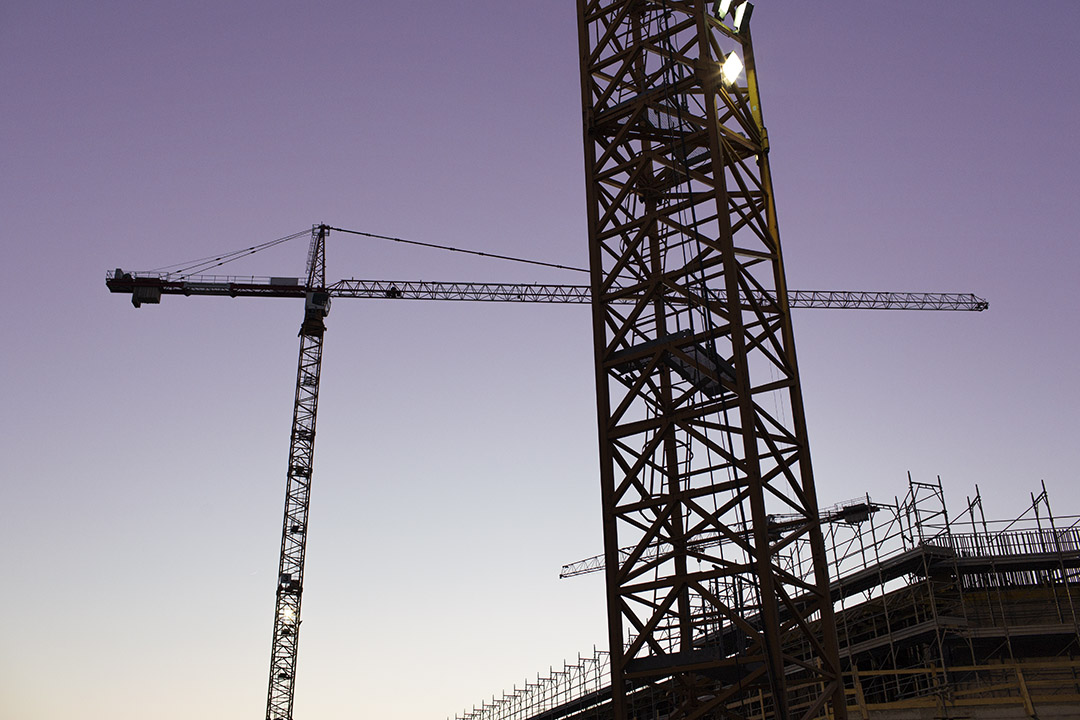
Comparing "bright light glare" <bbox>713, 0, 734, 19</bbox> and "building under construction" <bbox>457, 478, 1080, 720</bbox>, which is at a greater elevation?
"bright light glare" <bbox>713, 0, 734, 19</bbox>

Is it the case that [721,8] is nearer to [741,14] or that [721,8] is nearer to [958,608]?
[741,14]

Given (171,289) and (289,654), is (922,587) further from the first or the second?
(171,289)

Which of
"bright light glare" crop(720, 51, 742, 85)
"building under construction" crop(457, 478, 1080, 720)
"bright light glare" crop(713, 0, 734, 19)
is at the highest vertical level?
"bright light glare" crop(713, 0, 734, 19)

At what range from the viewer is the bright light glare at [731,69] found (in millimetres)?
22719

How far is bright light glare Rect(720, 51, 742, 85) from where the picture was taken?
894 inches

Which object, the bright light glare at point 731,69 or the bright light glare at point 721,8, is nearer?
the bright light glare at point 731,69

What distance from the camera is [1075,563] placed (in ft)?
109

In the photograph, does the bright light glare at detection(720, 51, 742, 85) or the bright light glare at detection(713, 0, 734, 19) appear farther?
the bright light glare at detection(713, 0, 734, 19)

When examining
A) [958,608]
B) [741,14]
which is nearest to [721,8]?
[741,14]

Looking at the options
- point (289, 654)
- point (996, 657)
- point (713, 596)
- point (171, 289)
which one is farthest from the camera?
point (171, 289)

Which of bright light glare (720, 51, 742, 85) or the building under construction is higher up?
bright light glare (720, 51, 742, 85)

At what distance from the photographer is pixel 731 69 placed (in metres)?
22.8

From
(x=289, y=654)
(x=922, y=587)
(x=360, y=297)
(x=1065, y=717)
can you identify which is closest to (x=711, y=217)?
(x=1065, y=717)

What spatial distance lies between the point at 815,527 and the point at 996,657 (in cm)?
1499
